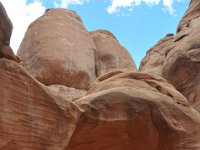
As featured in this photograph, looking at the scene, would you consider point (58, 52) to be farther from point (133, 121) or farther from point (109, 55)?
point (133, 121)

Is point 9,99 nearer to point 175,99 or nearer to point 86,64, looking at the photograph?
point 175,99

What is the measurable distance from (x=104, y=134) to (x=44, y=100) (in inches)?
63.4

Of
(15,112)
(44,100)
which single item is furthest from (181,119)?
(15,112)

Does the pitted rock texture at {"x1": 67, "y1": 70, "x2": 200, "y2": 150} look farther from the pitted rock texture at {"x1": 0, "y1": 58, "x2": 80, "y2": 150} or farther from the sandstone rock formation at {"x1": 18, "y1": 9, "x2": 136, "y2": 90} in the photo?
the sandstone rock formation at {"x1": 18, "y1": 9, "x2": 136, "y2": 90}

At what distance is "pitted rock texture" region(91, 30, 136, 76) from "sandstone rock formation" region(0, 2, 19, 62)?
31.4 ft

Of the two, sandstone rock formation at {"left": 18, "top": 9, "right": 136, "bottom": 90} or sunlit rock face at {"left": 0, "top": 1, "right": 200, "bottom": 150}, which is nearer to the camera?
sunlit rock face at {"left": 0, "top": 1, "right": 200, "bottom": 150}

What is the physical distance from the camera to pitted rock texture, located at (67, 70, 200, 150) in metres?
6.95

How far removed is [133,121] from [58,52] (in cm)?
708

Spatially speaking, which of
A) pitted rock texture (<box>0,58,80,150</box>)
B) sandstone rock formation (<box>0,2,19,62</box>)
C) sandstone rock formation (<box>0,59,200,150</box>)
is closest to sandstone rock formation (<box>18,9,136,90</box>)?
sandstone rock formation (<box>0,59,200,150</box>)

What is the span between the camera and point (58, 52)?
45.5 ft

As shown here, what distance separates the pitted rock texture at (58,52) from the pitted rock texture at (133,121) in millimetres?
5918

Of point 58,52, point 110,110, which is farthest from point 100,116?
point 58,52

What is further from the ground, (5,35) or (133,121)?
(5,35)

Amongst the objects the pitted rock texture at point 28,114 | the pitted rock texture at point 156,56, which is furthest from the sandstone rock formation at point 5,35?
the pitted rock texture at point 156,56
